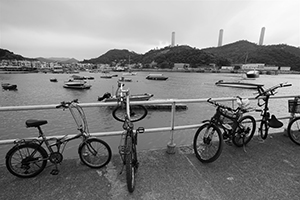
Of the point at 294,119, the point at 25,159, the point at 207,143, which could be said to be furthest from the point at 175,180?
the point at 294,119

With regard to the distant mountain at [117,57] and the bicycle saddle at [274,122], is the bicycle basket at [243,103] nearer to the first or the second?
the bicycle saddle at [274,122]

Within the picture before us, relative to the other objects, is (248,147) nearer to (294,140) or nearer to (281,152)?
(281,152)

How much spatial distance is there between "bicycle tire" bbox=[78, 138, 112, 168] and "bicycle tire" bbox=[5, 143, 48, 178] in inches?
20.7

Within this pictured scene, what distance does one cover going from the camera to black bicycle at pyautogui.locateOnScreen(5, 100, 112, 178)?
6.97ft

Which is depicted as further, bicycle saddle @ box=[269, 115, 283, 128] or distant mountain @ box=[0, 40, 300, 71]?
distant mountain @ box=[0, 40, 300, 71]

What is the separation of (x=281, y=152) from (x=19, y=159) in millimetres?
4602

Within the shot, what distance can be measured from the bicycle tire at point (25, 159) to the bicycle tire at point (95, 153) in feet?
1.73

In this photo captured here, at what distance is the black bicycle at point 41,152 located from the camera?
83.6 inches

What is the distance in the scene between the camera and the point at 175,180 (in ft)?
7.07

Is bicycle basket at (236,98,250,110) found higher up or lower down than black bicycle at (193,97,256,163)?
higher up

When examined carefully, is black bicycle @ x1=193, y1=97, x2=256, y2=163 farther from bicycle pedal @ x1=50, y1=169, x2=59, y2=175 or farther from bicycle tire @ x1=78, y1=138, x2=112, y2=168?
bicycle pedal @ x1=50, y1=169, x2=59, y2=175

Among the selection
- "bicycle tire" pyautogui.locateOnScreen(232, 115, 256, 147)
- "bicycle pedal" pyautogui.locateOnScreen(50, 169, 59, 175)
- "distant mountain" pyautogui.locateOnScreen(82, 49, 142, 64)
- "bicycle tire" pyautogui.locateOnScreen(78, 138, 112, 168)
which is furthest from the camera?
"distant mountain" pyautogui.locateOnScreen(82, 49, 142, 64)

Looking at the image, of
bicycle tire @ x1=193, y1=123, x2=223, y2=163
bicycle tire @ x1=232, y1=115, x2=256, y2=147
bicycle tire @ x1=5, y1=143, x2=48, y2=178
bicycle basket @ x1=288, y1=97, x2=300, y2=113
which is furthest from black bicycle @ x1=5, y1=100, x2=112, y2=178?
bicycle basket @ x1=288, y1=97, x2=300, y2=113

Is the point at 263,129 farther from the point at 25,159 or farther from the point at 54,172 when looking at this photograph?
the point at 25,159
